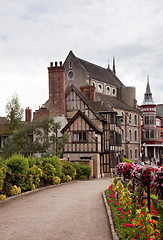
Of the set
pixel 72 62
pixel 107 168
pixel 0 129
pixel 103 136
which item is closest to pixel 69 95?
pixel 103 136

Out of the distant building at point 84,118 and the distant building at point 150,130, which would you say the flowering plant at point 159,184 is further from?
the distant building at point 150,130

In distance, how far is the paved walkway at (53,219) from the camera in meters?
7.89

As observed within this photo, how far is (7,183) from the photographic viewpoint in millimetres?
13828

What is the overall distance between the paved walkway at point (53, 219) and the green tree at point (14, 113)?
26598 mm

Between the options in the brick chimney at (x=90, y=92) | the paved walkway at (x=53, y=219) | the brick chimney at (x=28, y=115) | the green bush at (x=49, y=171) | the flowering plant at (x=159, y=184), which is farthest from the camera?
the brick chimney at (x=28, y=115)

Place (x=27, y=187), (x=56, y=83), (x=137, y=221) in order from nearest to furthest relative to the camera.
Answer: (x=137, y=221) < (x=27, y=187) < (x=56, y=83)

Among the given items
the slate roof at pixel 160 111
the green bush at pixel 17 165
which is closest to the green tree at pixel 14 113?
the green bush at pixel 17 165

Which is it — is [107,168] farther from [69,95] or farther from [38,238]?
[38,238]

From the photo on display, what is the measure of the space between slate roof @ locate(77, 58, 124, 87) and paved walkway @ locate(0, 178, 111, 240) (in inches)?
1560

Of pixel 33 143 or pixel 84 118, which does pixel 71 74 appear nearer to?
pixel 84 118

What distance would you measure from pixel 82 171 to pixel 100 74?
32.9 meters

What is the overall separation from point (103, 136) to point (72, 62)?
20.7 metres

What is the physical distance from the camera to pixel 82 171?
1048 inches

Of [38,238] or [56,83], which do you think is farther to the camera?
[56,83]
